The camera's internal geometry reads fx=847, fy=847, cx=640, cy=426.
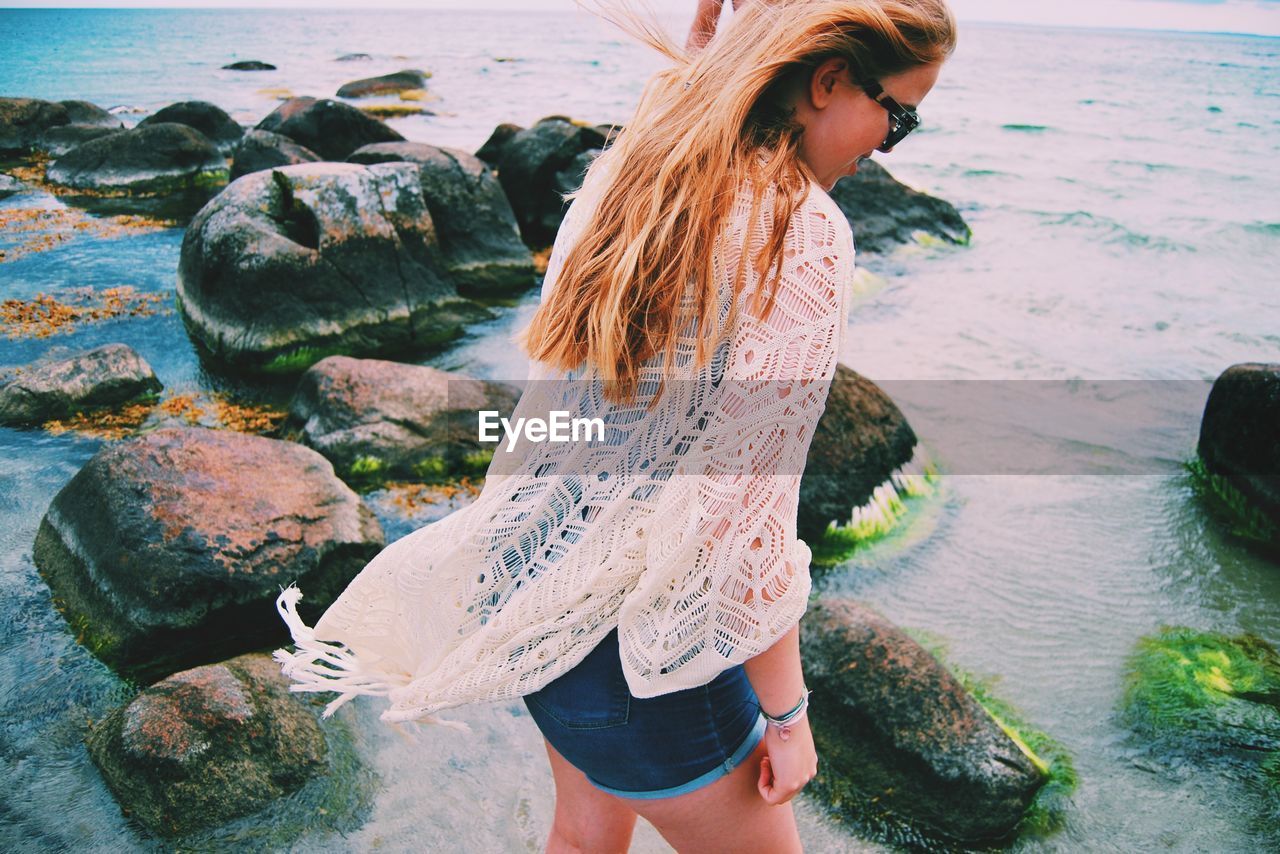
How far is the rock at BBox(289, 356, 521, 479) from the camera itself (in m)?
5.29

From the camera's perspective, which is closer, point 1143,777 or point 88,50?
point 1143,777

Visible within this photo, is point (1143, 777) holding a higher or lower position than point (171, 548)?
lower

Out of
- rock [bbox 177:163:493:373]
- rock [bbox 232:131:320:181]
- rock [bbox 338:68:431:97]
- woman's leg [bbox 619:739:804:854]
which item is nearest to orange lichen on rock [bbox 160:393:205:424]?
rock [bbox 177:163:493:373]

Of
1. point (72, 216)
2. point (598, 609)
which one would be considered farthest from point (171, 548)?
point (72, 216)

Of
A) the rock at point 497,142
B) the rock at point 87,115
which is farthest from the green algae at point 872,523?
the rock at point 87,115

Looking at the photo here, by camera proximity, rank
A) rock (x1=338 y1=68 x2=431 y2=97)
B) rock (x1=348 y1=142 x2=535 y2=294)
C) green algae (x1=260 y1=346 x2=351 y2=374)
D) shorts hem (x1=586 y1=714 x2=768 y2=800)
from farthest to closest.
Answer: rock (x1=338 y1=68 x2=431 y2=97)
rock (x1=348 y1=142 x2=535 y2=294)
green algae (x1=260 y1=346 x2=351 y2=374)
shorts hem (x1=586 y1=714 x2=768 y2=800)

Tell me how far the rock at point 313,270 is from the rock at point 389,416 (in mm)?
1574

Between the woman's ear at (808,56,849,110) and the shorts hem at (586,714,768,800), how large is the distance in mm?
1095

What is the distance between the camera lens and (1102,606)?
464 cm

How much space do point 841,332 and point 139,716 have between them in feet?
9.55

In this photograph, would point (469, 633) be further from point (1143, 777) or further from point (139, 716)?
point (1143, 777)

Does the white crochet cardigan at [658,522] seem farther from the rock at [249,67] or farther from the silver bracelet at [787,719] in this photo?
the rock at [249,67]

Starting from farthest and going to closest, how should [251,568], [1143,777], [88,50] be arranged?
[88,50], [251,568], [1143,777]
